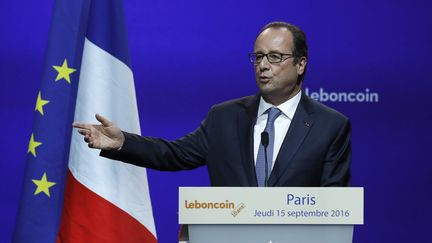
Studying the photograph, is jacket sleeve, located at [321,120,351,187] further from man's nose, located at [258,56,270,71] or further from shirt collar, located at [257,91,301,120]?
man's nose, located at [258,56,270,71]

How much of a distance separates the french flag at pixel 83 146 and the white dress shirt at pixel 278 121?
0.95m

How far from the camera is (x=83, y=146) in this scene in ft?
10.6

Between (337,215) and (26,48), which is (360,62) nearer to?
(26,48)

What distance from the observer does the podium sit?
1.89 metres

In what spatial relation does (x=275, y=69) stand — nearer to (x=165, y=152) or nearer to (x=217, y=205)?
(x=165, y=152)

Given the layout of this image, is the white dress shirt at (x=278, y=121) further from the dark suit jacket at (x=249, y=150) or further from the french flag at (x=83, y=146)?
the french flag at (x=83, y=146)

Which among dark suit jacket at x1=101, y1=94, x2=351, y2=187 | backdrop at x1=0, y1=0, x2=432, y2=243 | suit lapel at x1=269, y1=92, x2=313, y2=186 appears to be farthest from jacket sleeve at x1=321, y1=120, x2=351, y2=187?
backdrop at x1=0, y1=0, x2=432, y2=243

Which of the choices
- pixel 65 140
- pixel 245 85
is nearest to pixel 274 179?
pixel 65 140

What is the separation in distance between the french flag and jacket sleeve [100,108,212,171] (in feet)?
2.36

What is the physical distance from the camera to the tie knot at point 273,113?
8.13 ft

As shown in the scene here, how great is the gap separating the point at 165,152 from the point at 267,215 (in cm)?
74

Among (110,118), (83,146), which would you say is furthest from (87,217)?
(110,118)

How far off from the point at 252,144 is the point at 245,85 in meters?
1.42

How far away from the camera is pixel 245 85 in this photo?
3.80 meters
